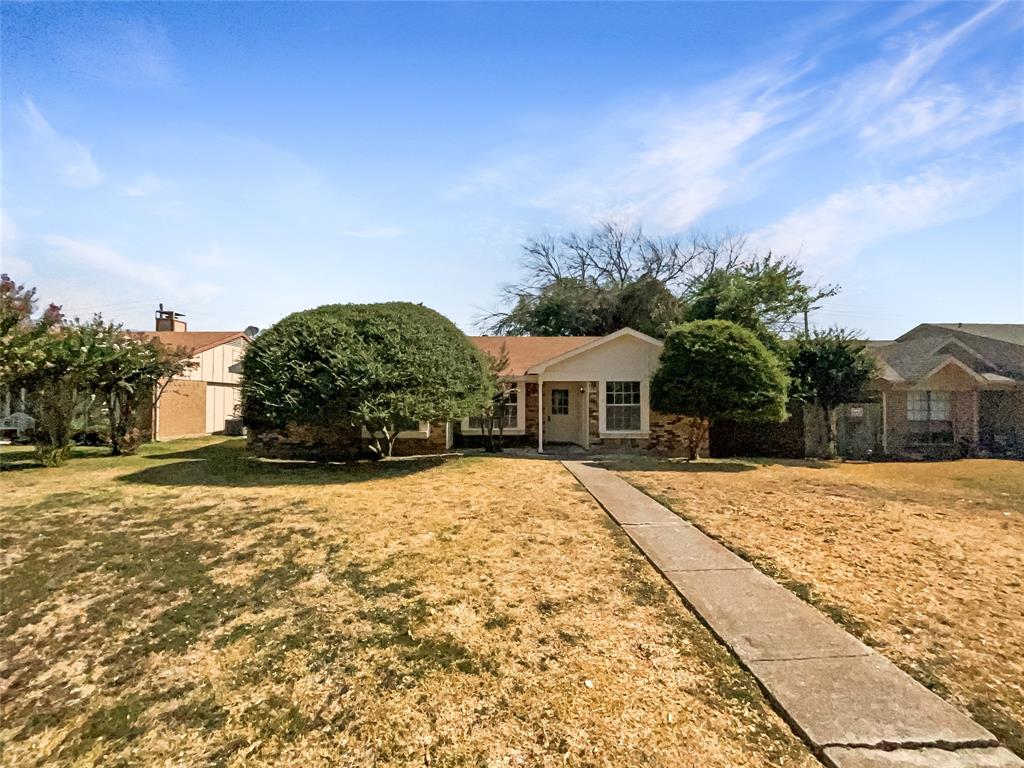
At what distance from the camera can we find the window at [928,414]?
17.5 metres

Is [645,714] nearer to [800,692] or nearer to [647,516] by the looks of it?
[800,692]

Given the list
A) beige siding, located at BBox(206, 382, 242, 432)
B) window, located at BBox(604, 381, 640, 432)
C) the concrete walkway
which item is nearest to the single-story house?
window, located at BBox(604, 381, 640, 432)

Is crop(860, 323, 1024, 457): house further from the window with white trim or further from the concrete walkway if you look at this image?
the concrete walkway

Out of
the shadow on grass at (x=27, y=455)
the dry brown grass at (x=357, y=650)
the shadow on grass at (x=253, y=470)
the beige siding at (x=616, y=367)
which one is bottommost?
the dry brown grass at (x=357, y=650)

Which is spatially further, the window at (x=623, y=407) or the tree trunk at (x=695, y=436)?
the window at (x=623, y=407)

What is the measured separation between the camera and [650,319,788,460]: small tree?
13.3 metres

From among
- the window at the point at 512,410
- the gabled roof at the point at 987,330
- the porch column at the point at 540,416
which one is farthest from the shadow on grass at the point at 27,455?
the gabled roof at the point at 987,330

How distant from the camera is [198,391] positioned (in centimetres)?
2133

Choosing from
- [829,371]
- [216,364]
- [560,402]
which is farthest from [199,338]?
[829,371]

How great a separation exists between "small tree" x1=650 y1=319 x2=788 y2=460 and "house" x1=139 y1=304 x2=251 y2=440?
51.5 ft

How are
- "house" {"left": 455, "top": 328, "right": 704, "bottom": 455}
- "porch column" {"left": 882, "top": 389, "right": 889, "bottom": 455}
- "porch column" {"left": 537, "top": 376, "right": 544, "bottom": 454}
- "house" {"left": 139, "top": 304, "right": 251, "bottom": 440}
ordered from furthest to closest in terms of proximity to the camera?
"house" {"left": 139, "top": 304, "right": 251, "bottom": 440} < "porch column" {"left": 882, "top": 389, "right": 889, "bottom": 455} < "house" {"left": 455, "top": 328, "right": 704, "bottom": 455} < "porch column" {"left": 537, "top": 376, "right": 544, "bottom": 454}

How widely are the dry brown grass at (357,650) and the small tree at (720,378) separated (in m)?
7.22

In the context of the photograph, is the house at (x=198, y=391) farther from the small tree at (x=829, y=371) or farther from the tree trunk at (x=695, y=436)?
the small tree at (x=829, y=371)

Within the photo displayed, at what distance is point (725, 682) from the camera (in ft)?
11.6
